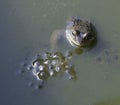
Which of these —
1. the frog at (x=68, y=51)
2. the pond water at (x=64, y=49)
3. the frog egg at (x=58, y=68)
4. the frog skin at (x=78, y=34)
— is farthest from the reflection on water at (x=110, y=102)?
the frog skin at (x=78, y=34)

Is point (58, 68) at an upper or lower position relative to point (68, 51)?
lower

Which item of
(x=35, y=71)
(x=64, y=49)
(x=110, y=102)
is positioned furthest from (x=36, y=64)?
(x=110, y=102)

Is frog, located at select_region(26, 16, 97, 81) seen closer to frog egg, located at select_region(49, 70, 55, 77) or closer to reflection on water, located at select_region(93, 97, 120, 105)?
frog egg, located at select_region(49, 70, 55, 77)

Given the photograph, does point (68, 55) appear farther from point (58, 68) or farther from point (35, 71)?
point (35, 71)

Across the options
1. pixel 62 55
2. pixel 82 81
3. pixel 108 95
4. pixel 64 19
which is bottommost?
pixel 108 95

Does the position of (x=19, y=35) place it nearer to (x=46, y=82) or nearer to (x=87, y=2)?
(x=46, y=82)

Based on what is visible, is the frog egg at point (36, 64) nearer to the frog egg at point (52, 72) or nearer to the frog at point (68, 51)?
the frog at point (68, 51)

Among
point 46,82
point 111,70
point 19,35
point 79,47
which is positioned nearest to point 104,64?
point 111,70

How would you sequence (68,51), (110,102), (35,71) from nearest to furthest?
(110,102)
(35,71)
(68,51)
